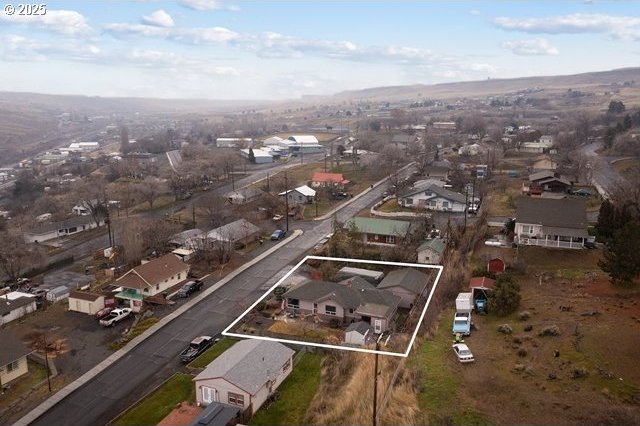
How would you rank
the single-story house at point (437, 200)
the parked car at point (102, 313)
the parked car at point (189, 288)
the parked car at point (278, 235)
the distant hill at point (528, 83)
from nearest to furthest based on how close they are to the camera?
the parked car at point (102, 313) < the parked car at point (189, 288) < the parked car at point (278, 235) < the single-story house at point (437, 200) < the distant hill at point (528, 83)

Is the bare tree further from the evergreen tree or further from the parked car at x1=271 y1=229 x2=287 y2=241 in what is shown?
the evergreen tree

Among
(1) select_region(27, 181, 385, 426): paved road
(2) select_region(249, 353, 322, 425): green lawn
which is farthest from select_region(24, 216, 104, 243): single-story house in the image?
(2) select_region(249, 353, 322, 425): green lawn

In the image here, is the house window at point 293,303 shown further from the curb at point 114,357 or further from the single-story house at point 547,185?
the single-story house at point 547,185

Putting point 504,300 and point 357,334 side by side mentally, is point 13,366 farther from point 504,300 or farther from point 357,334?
point 504,300

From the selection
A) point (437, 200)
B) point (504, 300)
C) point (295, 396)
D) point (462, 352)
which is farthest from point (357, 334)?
point (437, 200)

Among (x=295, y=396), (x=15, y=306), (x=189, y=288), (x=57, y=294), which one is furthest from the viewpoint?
(x=57, y=294)

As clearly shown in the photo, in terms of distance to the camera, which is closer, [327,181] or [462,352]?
[462,352]

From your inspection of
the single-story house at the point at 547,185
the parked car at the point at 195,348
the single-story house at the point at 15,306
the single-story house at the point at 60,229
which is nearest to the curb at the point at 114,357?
the parked car at the point at 195,348
